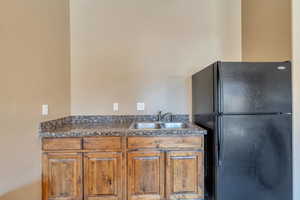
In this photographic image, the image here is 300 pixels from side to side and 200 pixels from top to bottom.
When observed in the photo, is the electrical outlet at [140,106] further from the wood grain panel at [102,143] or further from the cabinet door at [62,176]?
the cabinet door at [62,176]

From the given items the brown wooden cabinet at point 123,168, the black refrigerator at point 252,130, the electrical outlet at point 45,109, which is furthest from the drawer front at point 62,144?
the black refrigerator at point 252,130

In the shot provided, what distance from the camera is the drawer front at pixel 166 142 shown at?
2.02 meters

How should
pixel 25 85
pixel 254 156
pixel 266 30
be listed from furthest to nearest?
pixel 266 30, pixel 254 156, pixel 25 85

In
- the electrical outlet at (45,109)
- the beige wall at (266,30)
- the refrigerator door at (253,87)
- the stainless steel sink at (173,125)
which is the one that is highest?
the beige wall at (266,30)

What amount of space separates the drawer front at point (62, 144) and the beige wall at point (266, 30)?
8.18 ft

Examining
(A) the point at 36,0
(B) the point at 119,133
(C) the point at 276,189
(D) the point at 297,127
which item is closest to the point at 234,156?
(C) the point at 276,189

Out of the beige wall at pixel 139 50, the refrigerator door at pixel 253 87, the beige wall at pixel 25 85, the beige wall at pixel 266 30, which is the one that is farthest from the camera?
the beige wall at pixel 139 50

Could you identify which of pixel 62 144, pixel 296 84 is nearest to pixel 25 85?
pixel 62 144

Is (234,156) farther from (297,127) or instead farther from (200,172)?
(297,127)

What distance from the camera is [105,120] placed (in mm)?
2691

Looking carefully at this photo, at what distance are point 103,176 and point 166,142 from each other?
81 cm

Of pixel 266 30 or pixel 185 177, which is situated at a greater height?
pixel 266 30

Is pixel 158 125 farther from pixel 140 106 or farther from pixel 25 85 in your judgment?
pixel 25 85

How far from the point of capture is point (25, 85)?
5.70ft
